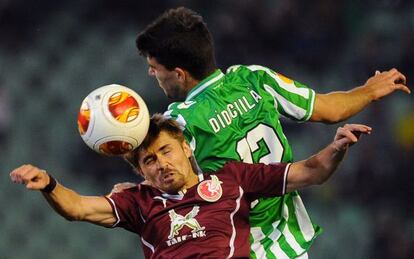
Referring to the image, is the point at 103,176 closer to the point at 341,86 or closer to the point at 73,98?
the point at 73,98

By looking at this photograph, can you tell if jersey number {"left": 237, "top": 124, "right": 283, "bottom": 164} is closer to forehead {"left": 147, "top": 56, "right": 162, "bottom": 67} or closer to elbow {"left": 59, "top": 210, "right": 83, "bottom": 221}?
forehead {"left": 147, "top": 56, "right": 162, "bottom": 67}

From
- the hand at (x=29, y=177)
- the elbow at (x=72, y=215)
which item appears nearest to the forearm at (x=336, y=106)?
the elbow at (x=72, y=215)

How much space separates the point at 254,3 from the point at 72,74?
932 mm

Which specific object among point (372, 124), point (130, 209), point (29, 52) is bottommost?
point (372, 124)

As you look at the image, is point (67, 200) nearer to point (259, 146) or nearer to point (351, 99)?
point (259, 146)

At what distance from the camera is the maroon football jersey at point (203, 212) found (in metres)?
2.74

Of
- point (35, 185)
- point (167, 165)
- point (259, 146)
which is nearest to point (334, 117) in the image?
point (259, 146)

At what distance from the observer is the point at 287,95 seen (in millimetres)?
3057

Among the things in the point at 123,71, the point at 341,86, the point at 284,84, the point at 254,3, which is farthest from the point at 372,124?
the point at 284,84

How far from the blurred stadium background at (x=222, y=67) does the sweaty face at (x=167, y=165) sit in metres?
1.20

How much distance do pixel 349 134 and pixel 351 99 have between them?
20.9 inches

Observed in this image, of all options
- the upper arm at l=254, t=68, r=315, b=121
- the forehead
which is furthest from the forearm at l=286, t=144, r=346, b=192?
the forehead

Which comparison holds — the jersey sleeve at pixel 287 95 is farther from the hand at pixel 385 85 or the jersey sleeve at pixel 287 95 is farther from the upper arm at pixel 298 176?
the upper arm at pixel 298 176

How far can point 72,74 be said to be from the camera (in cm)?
400
